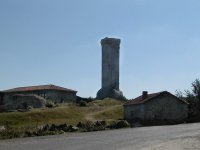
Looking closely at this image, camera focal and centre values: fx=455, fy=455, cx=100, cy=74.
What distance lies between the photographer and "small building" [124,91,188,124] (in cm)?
5831

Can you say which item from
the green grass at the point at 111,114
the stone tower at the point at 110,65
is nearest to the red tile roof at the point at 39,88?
the stone tower at the point at 110,65

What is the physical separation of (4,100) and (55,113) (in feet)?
88.9

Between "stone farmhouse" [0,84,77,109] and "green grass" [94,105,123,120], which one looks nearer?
"green grass" [94,105,123,120]

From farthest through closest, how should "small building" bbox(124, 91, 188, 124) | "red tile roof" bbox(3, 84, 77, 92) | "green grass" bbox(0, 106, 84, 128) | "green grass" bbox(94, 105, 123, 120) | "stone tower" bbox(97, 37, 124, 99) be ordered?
"stone tower" bbox(97, 37, 124, 99) < "red tile roof" bbox(3, 84, 77, 92) < "green grass" bbox(94, 105, 123, 120) < "small building" bbox(124, 91, 188, 124) < "green grass" bbox(0, 106, 84, 128)

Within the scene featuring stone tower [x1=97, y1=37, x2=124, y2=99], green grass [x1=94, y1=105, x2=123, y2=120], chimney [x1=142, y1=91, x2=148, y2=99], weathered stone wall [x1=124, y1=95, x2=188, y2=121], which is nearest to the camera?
weathered stone wall [x1=124, y1=95, x2=188, y2=121]

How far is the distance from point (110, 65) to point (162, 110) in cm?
3985

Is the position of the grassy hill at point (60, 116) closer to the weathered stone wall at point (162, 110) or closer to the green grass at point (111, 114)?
the green grass at point (111, 114)

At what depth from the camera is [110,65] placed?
98.1 m

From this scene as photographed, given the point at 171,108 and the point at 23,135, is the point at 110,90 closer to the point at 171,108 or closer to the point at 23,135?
the point at 171,108

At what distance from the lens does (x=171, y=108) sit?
5991 centimetres

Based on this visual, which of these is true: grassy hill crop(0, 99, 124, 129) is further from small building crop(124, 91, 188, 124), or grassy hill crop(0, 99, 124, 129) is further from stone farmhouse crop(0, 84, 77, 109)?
stone farmhouse crop(0, 84, 77, 109)

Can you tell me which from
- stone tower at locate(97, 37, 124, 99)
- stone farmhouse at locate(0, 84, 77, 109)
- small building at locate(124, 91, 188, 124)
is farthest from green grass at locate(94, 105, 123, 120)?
stone tower at locate(97, 37, 124, 99)

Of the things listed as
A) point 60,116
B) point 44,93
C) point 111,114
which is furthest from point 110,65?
point 60,116

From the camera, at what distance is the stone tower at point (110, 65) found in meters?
97.0
